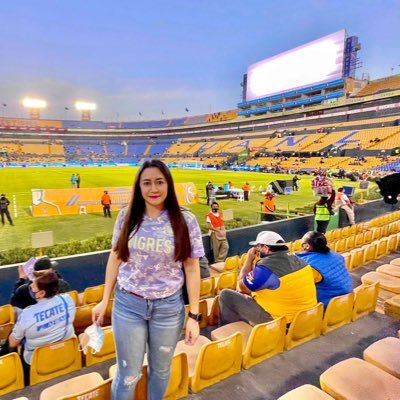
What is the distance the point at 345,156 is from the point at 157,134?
6998 cm

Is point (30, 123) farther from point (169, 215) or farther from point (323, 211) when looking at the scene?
point (169, 215)

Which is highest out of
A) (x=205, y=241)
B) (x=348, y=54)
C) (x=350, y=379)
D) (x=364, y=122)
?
(x=348, y=54)

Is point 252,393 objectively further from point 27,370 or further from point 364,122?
point 364,122

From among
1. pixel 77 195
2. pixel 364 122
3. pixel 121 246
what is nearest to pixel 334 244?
pixel 121 246

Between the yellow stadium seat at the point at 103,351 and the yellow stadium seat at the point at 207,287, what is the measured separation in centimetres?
196

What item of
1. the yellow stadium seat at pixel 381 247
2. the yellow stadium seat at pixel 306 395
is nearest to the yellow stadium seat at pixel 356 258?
the yellow stadium seat at pixel 381 247

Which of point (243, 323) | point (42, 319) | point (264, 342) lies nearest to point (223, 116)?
point (243, 323)

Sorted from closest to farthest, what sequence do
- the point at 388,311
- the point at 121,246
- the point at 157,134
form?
the point at 121,246
the point at 388,311
the point at 157,134

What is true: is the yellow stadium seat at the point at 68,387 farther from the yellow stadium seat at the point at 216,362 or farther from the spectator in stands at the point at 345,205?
the spectator in stands at the point at 345,205

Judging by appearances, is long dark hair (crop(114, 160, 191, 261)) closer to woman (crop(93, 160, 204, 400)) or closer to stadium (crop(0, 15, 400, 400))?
woman (crop(93, 160, 204, 400))

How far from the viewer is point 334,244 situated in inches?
293

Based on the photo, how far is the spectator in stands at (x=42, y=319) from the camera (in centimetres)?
275

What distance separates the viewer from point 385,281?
4.93 meters

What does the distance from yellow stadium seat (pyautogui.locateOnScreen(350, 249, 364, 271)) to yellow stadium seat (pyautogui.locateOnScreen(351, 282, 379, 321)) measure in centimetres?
185
